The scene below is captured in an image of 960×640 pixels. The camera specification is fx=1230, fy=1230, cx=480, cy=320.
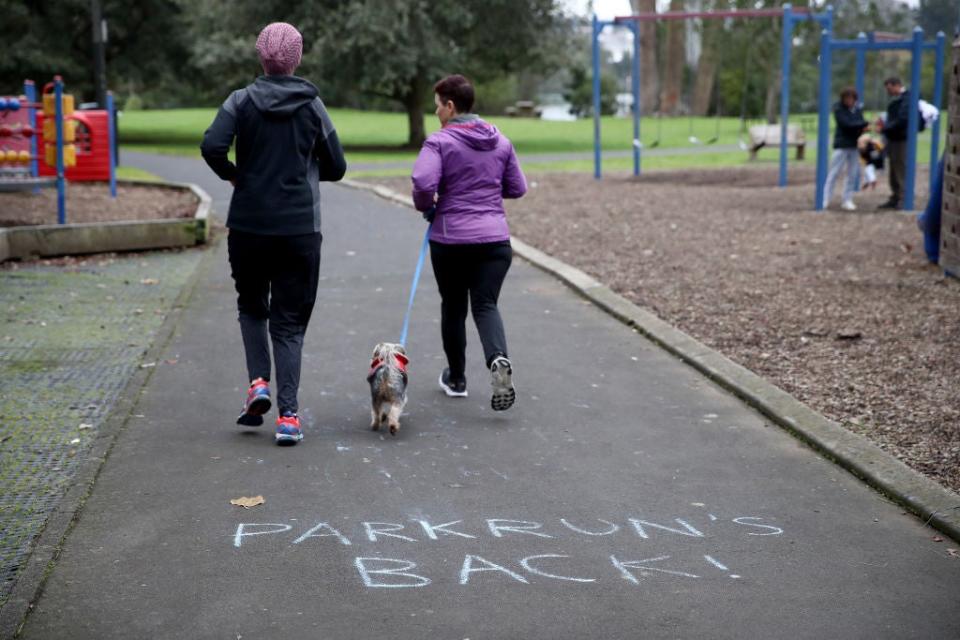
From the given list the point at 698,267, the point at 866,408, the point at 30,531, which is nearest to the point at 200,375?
the point at 30,531

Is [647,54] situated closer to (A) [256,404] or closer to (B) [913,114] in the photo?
(B) [913,114]

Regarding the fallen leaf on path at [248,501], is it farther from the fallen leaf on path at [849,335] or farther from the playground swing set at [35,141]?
the playground swing set at [35,141]

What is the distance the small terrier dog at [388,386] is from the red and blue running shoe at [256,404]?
54cm

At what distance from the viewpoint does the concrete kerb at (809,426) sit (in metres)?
5.00

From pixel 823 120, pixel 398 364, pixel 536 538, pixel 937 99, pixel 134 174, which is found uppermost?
pixel 937 99

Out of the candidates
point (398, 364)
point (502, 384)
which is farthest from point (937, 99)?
point (398, 364)

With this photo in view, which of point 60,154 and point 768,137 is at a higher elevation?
point 60,154

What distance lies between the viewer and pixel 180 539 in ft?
15.3

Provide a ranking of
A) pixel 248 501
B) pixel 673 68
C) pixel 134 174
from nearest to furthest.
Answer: pixel 248 501
pixel 134 174
pixel 673 68

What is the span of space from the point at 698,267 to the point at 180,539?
308 inches

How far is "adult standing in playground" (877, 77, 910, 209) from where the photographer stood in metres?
16.4

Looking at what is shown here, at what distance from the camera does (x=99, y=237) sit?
1268 centimetres

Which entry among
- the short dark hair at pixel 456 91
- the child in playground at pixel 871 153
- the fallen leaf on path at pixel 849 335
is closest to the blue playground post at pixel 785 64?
the child in playground at pixel 871 153

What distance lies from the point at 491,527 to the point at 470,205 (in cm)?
217
